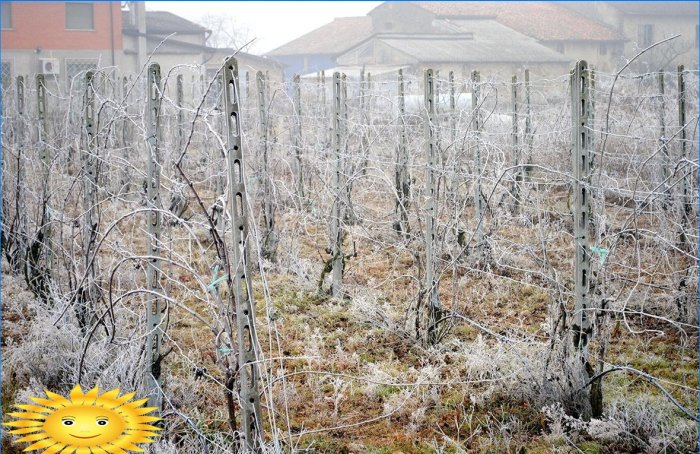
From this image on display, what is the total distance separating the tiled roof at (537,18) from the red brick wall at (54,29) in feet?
58.5

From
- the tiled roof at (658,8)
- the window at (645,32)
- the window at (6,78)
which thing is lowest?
the window at (6,78)

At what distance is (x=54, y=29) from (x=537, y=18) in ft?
83.0

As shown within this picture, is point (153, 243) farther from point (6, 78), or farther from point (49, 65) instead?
point (49, 65)

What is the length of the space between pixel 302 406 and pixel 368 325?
1552 millimetres

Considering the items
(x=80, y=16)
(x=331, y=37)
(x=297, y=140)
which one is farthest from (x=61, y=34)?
(x=297, y=140)

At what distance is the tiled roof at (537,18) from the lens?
42.0m

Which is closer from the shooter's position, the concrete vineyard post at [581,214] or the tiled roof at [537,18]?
the concrete vineyard post at [581,214]

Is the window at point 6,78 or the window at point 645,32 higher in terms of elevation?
the window at point 645,32

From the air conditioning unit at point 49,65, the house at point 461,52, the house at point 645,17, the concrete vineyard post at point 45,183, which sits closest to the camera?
the concrete vineyard post at point 45,183

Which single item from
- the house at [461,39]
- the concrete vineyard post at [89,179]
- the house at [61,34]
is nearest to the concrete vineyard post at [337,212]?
the concrete vineyard post at [89,179]

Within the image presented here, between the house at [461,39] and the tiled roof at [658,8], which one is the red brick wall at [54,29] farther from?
the tiled roof at [658,8]

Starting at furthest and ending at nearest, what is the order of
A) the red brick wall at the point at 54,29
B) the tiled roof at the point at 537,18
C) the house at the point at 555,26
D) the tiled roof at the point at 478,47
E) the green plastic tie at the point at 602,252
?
the tiled roof at the point at 537,18 < the house at the point at 555,26 < the tiled roof at the point at 478,47 < the red brick wall at the point at 54,29 < the green plastic tie at the point at 602,252

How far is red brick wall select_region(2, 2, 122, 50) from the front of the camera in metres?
31.7

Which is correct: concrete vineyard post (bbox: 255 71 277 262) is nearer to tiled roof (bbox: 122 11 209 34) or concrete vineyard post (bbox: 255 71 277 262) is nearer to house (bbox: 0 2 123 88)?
house (bbox: 0 2 123 88)
